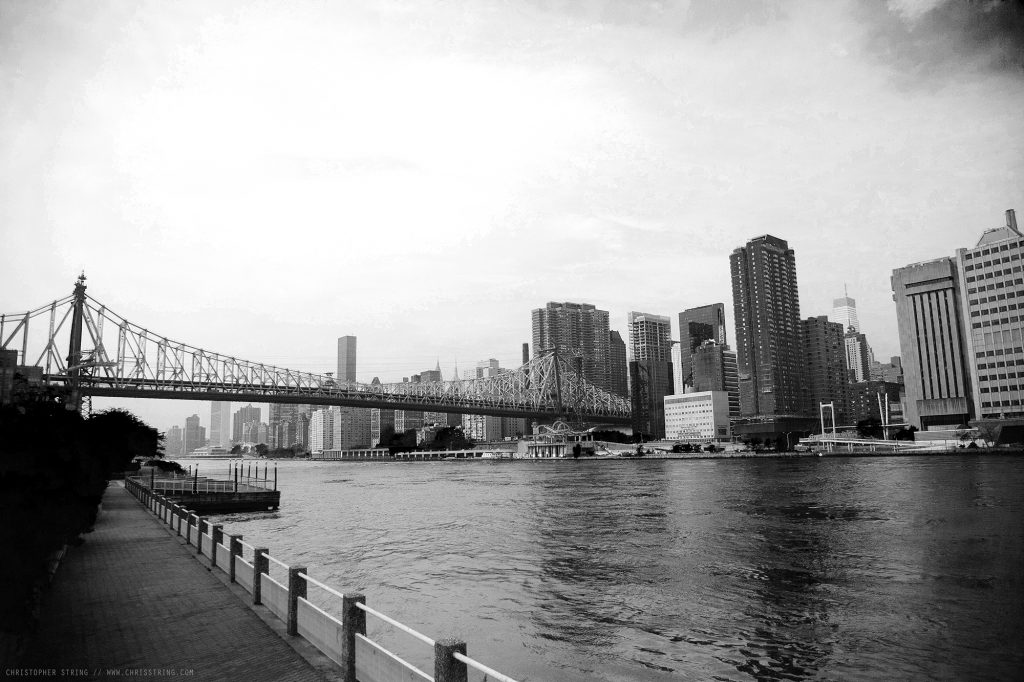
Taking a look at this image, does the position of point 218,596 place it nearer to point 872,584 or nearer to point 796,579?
point 796,579

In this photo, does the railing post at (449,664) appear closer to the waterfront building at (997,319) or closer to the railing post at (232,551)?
the railing post at (232,551)

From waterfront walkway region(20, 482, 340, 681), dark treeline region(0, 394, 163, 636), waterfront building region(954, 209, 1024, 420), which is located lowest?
waterfront walkway region(20, 482, 340, 681)

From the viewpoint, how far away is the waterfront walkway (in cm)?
925

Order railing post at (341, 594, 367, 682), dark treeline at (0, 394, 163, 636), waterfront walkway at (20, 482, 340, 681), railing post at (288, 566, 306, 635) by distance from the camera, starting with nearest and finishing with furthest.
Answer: dark treeline at (0, 394, 163, 636) → railing post at (341, 594, 367, 682) → waterfront walkway at (20, 482, 340, 681) → railing post at (288, 566, 306, 635)

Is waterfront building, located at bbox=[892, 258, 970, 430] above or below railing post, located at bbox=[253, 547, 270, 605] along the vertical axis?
above

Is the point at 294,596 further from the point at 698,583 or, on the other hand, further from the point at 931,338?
the point at 931,338

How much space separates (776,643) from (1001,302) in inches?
6084

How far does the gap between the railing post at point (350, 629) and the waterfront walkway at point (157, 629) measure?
0.47 metres

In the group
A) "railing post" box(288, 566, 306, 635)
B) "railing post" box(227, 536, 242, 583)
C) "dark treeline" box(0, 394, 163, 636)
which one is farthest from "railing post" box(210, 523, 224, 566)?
"railing post" box(288, 566, 306, 635)

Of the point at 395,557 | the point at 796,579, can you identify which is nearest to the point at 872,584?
the point at 796,579

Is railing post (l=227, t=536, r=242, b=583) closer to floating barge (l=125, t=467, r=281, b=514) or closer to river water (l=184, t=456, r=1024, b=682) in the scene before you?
river water (l=184, t=456, r=1024, b=682)

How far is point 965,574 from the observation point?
22.0 meters

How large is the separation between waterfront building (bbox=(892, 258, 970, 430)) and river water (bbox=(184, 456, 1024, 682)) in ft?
507

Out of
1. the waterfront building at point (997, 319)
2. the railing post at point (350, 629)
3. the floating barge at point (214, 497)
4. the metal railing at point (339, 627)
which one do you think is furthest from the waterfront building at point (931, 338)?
the railing post at point (350, 629)
